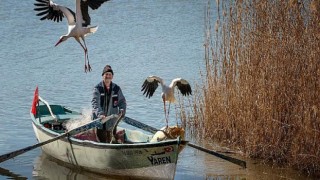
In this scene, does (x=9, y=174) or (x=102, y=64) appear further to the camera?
(x=102, y=64)

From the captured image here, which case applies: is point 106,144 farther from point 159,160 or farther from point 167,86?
point 167,86

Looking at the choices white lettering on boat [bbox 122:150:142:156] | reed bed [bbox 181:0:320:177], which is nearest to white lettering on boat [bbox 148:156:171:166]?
white lettering on boat [bbox 122:150:142:156]

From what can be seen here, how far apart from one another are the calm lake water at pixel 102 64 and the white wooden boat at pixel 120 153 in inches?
13.0

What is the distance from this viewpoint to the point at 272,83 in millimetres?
10531

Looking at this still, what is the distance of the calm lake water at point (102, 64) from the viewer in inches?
439

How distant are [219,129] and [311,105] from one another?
2.27m

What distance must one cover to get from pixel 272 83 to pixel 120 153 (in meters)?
2.41

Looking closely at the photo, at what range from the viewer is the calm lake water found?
11141 millimetres

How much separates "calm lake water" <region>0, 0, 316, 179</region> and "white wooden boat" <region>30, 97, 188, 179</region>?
33 cm

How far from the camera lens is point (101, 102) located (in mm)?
10492

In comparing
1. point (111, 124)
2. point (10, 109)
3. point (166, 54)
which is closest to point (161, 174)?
point (111, 124)

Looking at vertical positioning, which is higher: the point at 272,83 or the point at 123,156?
the point at 272,83

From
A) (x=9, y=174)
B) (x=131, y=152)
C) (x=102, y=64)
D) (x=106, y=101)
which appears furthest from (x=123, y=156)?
(x=102, y=64)

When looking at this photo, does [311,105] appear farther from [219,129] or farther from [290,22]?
[219,129]
